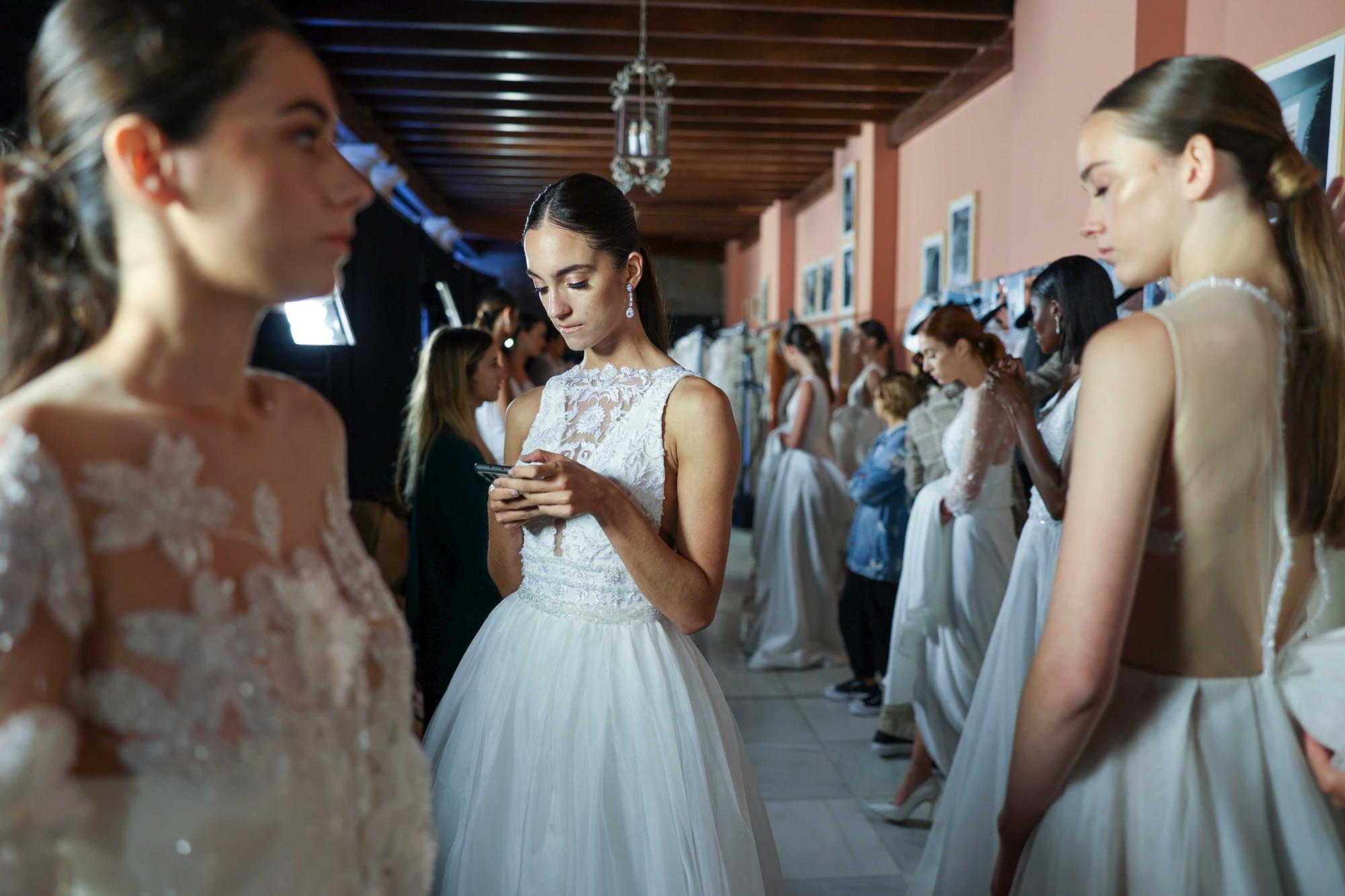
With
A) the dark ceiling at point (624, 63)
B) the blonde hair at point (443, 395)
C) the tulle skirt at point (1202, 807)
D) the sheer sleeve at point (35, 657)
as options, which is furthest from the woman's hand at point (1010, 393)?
the dark ceiling at point (624, 63)

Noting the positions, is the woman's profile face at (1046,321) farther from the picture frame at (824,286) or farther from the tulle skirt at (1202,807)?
the picture frame at (824,286)

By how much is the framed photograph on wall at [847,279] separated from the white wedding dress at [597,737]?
6944mm

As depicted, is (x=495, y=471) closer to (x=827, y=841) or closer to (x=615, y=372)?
(x=615, y=372)

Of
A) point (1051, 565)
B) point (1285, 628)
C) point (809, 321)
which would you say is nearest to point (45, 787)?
point (1285, 628)

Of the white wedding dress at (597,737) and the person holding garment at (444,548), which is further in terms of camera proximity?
the person holding garment at (444,548)

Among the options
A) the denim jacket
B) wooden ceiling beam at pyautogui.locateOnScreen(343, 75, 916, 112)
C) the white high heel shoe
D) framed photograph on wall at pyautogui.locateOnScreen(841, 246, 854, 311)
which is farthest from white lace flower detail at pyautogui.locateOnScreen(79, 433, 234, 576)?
framed photograph on wall at pyautogui.locateOnScreen(841, 246, 854, 311)

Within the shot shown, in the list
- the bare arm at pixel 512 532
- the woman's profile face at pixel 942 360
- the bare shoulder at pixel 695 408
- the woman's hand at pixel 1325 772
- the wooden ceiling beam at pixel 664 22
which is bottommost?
the woman's hand at pixel 1325 772

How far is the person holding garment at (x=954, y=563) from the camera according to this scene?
3.25m

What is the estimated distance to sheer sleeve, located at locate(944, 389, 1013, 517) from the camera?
317cm

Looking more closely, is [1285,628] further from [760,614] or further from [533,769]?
[760,614]

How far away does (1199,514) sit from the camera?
1.09 meters

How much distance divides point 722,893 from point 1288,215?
4.03ft

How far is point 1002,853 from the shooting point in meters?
1.23

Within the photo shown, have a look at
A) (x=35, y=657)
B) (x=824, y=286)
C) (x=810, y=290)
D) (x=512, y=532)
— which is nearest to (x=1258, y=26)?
(x=512, y=532)
